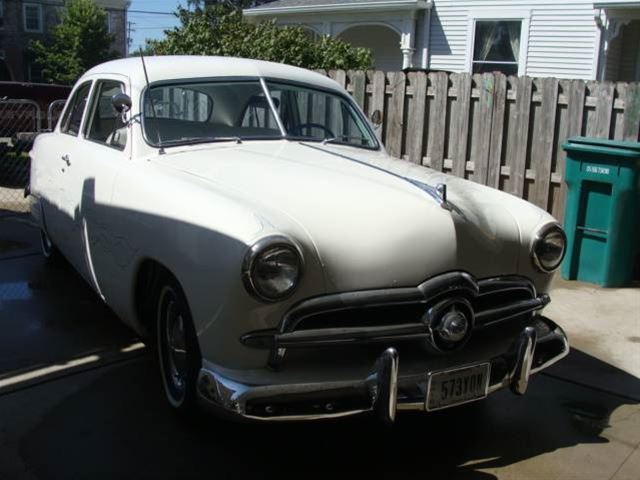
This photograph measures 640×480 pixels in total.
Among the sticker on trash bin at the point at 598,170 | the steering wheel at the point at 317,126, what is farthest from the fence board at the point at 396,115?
the steering wheel at the point at 317,126

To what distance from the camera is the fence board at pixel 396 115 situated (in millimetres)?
8328

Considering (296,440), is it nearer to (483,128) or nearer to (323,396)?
(323,396)

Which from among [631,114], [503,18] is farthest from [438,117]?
[503,18]

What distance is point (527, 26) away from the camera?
51.3ft

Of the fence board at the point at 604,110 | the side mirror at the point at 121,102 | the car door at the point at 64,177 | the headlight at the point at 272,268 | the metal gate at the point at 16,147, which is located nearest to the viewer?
the headlight at the point at 272,268

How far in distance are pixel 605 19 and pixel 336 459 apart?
13239mm

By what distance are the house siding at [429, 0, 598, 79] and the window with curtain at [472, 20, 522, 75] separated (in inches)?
10.9

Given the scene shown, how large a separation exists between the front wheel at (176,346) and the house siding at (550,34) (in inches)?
515

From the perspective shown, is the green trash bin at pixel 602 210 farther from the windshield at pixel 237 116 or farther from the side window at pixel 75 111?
the side window at pixel 75 111

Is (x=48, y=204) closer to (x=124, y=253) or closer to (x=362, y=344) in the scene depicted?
(x=124, y=253)

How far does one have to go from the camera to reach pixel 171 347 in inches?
148

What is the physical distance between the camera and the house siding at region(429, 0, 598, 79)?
14.9 m

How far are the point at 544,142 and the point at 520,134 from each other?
0.27 m

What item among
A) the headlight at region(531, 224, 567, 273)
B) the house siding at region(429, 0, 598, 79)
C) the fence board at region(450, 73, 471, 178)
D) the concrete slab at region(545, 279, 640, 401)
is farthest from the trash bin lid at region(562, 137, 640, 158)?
the house siding at region(429, 0, 598, 79)
